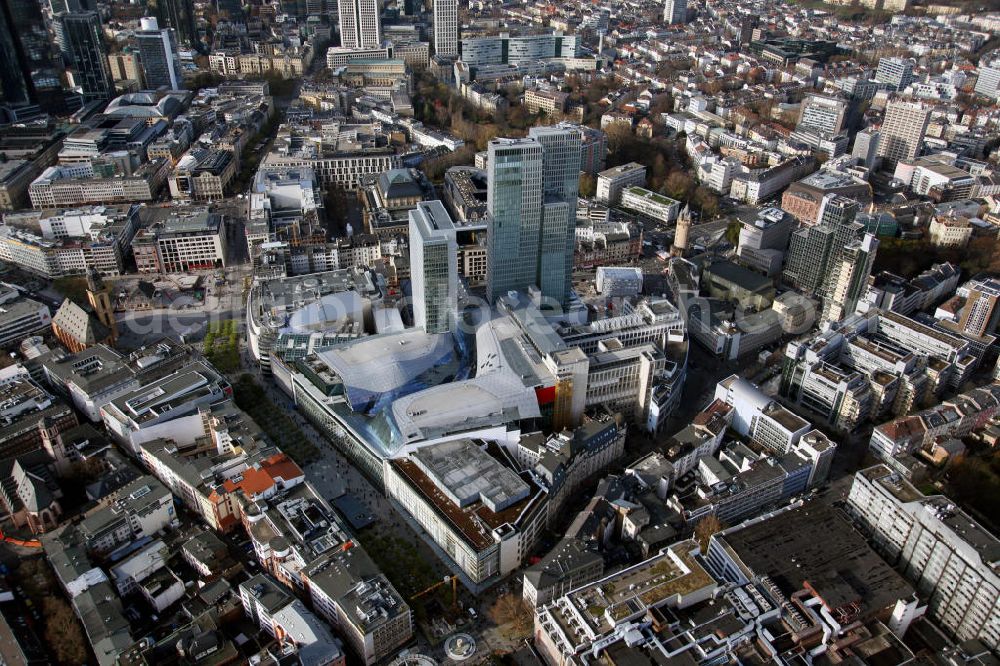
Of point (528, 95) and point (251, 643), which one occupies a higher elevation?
point (528, 95)

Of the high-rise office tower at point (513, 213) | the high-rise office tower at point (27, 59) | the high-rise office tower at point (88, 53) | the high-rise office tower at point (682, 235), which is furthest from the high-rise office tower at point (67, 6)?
the high-rise office tower at point (682, 235)

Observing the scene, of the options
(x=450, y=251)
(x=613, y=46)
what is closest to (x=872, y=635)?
(x=450, y=251)

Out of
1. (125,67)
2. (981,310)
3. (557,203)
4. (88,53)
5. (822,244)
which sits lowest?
(981,310)

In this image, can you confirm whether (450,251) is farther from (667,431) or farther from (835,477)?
(835,477)

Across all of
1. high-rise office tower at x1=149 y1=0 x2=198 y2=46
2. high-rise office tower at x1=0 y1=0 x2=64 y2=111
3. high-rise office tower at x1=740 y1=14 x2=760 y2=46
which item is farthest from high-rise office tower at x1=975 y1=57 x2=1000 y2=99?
high-rise office tower at x1=0 y1=0 x2=64 y2=111

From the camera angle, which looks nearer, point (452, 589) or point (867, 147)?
point (452, 589)

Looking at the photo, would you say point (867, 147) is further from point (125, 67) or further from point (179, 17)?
point (179, 17)

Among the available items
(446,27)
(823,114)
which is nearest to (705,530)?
(823,114)

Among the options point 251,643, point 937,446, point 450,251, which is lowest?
point 251,643
